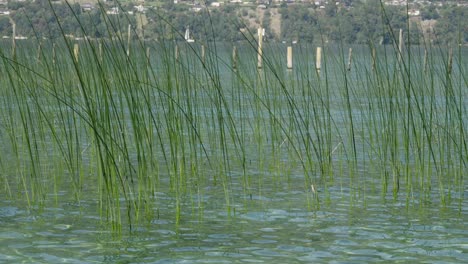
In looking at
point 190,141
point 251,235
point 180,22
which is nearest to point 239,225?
point 251,235

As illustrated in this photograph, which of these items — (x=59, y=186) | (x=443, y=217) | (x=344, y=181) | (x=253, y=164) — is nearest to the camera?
(x=443, y=217)

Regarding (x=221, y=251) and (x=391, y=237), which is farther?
(x=391, y=237)

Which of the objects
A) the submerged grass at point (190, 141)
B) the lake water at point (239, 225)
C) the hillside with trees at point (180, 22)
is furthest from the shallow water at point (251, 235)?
the hillside with trees at point (180, 22)

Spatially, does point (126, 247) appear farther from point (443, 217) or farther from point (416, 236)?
point (443, 217)

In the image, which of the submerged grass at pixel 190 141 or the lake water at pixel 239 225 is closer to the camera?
the lake water at pixel 239 225

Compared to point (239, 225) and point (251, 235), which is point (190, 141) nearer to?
point (239, 225)

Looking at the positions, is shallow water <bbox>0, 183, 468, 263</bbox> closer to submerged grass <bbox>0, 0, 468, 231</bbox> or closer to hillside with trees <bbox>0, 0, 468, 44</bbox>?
submerged grass <bbox>0, 0, 468, 231</bbox>

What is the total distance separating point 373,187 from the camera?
650 cm

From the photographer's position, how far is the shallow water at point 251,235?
4.64 m

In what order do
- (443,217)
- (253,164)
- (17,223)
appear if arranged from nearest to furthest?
(17,223), (443,217), (253,164)

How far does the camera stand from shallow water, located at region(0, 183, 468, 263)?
4.64 metres

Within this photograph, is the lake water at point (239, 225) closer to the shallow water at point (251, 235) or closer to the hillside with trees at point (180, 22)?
the shallow water at point (251, 235)

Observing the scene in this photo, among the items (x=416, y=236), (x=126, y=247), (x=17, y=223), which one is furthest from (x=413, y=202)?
(x=17, y=223)

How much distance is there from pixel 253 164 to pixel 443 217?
2.42 m
